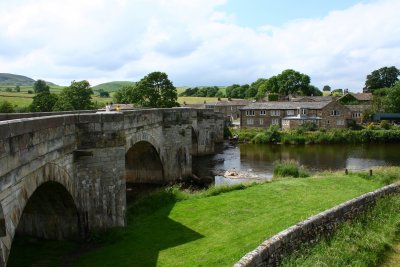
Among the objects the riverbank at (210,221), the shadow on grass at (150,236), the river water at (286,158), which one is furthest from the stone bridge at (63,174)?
the river water at (286,158)

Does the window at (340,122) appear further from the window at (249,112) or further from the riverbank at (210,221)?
the riverbank at (210,221)

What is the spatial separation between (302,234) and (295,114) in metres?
53.9

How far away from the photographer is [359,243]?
11727 millimetres

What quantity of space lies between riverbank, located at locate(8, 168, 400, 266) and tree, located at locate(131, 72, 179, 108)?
39128 millimetres

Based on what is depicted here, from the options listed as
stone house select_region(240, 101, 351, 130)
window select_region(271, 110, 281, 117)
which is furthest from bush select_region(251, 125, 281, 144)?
window select_region(271, 110, 281, 117)

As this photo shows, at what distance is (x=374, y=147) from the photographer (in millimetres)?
49906

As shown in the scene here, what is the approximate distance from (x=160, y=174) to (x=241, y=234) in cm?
1385

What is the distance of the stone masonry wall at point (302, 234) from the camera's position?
9.03m

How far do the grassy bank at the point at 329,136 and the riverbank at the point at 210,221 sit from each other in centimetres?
3006

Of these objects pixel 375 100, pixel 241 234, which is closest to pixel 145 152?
pixel 241 234

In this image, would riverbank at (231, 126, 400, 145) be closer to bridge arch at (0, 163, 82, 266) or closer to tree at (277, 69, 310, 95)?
tree at (277, 69, 310, 95)

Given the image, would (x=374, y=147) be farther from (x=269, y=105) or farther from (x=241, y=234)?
(x=241, y=234)

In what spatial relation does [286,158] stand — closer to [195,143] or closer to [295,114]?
[195,143]

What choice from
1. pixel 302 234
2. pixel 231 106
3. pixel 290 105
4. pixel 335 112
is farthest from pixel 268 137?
pixel 302 234
